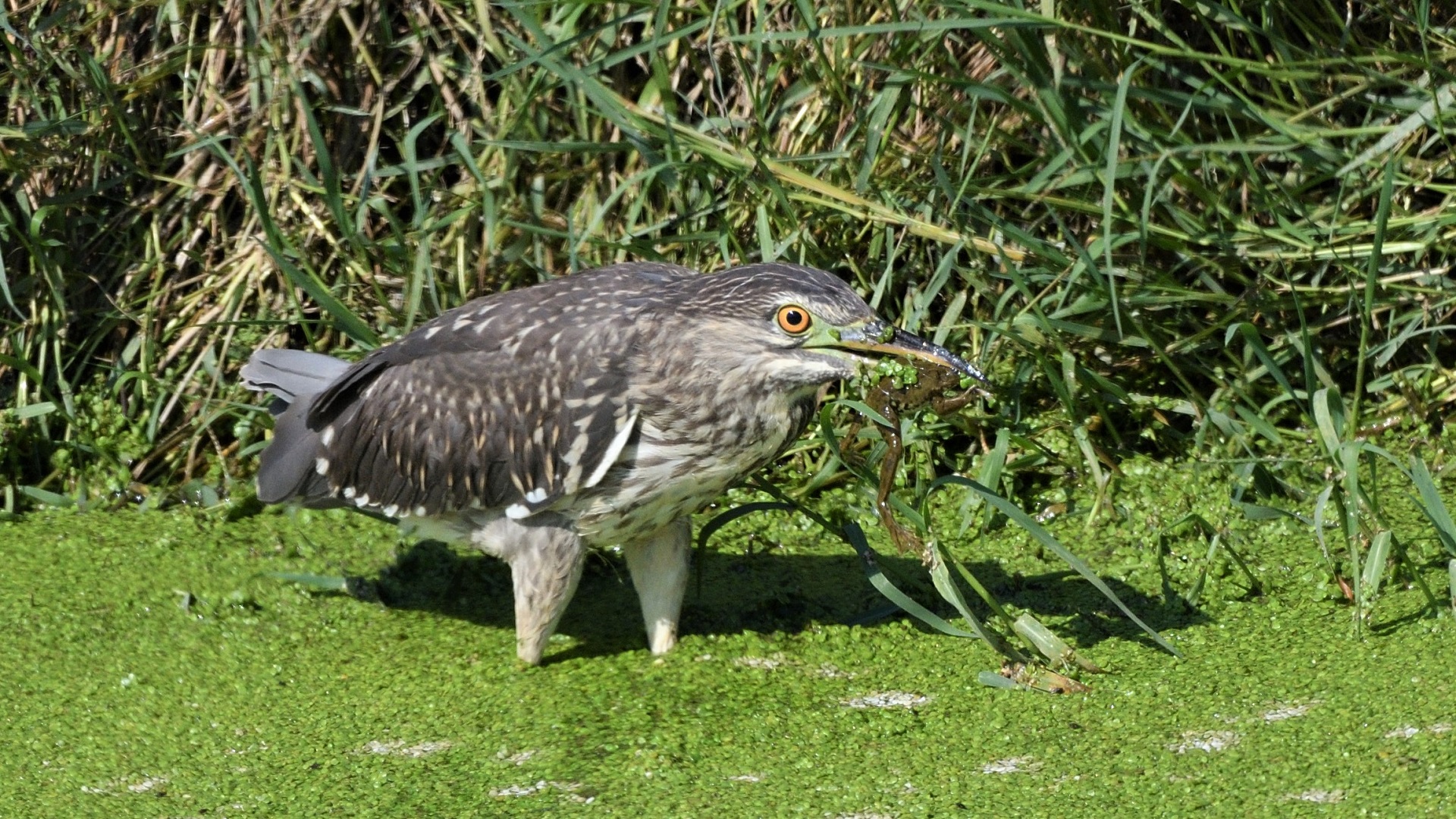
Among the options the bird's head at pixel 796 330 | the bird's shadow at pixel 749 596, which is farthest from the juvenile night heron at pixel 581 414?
the bird's shadow at pixel 749 596

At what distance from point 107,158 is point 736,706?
9.51 ft

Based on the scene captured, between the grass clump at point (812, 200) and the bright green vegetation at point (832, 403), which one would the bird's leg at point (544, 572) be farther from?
the grass clump at point (812, 200)

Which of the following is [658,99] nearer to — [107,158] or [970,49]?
[970,49]

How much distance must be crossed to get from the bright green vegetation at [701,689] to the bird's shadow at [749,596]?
0.01 meters

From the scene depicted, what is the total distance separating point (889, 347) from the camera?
3.53m

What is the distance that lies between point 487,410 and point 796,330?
85 centimetres

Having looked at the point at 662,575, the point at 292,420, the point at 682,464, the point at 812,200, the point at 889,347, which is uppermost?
the point at 812,200

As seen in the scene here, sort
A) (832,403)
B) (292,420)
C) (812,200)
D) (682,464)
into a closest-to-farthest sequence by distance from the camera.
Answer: (682,464) → (832,403) → (292,420) → (812,200)

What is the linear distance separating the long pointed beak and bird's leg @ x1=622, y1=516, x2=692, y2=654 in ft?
2.49

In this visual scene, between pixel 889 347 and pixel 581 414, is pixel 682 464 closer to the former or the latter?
pixel 581 414

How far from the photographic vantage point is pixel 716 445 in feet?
12.1

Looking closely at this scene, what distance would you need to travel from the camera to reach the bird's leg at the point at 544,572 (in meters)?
3.94

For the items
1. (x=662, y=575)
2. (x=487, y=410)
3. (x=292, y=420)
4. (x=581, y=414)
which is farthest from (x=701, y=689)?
(x=292, y=420)

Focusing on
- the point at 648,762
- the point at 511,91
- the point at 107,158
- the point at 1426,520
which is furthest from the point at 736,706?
the point at 107,158
